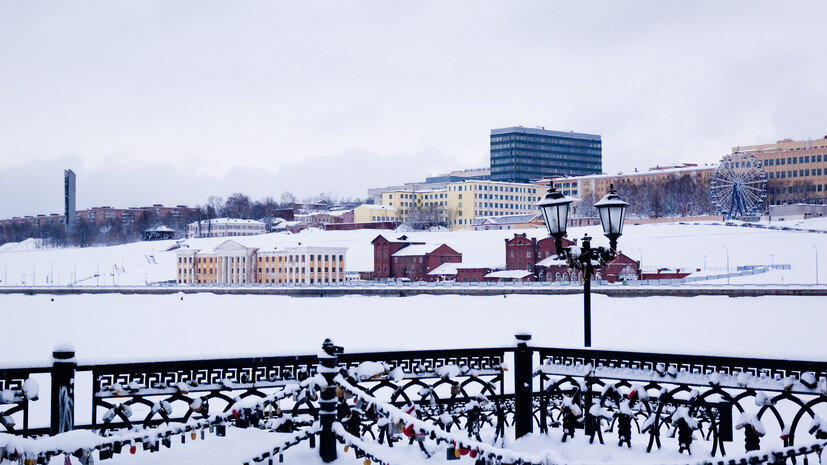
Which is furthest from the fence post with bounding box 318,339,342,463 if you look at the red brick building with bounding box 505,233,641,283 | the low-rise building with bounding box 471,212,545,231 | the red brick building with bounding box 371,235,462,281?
the low-rise building with bounding box 471,212,545,231

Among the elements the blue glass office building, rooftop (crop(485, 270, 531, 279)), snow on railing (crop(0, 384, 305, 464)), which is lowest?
rooftop (crop(485, 270, 531, 279))

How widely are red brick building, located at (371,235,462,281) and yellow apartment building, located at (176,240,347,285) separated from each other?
688 centimetres

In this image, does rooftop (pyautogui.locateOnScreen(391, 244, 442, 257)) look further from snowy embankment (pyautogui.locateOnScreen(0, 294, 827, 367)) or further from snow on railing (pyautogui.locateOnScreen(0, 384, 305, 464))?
snow on railing (pyautogui.locateOnScreen(0, 384, 305, 464))

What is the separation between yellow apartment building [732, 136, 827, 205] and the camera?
123938 millimetres

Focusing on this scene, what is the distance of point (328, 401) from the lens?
733 cm

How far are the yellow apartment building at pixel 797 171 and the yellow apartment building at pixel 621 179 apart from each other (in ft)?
51.0

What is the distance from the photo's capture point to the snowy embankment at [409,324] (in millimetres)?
42938

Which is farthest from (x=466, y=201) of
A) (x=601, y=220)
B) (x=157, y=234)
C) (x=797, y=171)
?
(x=601, y=220)

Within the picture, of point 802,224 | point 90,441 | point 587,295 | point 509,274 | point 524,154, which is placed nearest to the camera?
point 90,441

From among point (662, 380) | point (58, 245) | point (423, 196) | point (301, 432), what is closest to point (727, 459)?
point (662, 380)

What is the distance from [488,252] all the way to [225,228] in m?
79.6

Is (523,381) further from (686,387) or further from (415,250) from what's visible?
(415,250)

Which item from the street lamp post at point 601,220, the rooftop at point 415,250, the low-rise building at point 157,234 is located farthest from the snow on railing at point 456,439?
the low-rise building at point 157,234

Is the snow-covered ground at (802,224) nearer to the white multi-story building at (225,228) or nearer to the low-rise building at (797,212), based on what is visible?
the low-rise building at (797,212)
